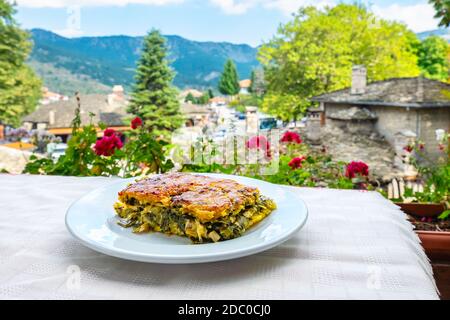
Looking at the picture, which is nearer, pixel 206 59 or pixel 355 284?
pixel 355 284

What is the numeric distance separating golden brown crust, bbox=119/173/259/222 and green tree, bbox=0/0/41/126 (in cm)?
926

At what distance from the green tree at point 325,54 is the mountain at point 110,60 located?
132 cm

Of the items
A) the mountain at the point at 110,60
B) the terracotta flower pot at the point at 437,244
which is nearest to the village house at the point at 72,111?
the mountain at the point at 110,60

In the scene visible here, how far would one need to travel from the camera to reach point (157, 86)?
952 centimetres

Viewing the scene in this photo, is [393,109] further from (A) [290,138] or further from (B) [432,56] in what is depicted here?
(B) [432,56]

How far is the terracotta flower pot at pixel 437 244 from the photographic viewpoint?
0.51 metres

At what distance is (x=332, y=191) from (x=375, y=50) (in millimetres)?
10771

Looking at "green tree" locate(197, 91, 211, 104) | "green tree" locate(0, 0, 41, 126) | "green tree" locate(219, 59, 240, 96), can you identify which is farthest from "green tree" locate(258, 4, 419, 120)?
"green tree" locate(219, 59, 240, 96)

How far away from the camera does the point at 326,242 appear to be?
0.38 meters

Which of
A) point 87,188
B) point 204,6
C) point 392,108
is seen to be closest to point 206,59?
point 392,108

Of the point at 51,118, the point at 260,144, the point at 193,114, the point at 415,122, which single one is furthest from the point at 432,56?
the point at 260,144

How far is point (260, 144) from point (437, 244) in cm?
65
